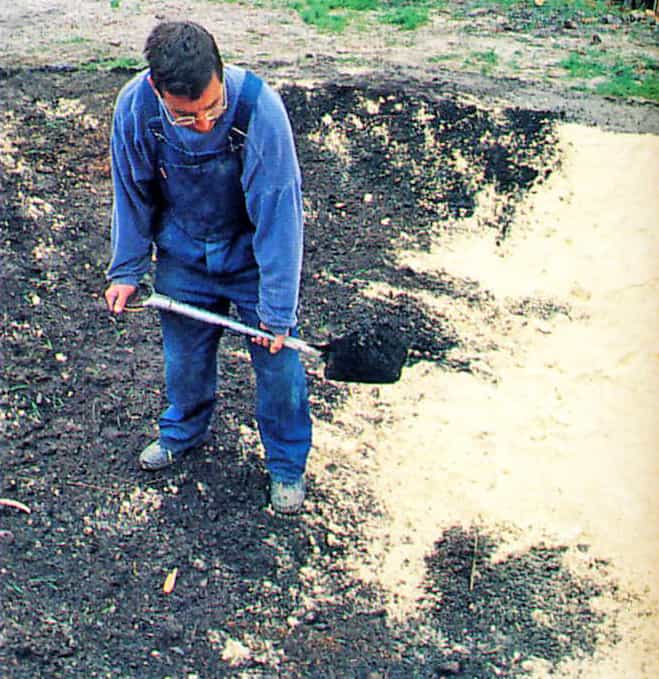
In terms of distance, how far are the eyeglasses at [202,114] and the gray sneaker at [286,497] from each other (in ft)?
4.61

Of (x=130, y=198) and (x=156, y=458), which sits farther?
(x=156, y=458)

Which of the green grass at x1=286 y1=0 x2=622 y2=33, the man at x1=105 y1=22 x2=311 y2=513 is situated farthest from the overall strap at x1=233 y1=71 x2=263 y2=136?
the green grass at x1=286 y1=0 x2=622 y2=33

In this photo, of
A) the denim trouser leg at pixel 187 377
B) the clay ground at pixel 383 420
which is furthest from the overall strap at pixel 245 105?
the clay ground at pixel 383 420

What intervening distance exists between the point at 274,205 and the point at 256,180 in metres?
0.09

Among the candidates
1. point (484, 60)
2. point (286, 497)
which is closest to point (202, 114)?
point (286, 497)

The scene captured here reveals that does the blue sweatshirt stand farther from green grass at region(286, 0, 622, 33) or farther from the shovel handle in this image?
green grass at region(286, 0, 622, 33)

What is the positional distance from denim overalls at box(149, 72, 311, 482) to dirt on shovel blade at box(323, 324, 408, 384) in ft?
0.84

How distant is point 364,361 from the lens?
11.1 ft

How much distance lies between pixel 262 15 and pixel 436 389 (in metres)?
5.48

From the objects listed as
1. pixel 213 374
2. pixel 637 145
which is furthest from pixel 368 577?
pixel 637 145

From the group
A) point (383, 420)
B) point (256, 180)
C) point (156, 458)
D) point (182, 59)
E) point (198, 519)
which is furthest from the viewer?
point (383, 420)

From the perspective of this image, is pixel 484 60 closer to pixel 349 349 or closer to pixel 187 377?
pixel 349 349

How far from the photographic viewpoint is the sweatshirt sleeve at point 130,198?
254 centimetres

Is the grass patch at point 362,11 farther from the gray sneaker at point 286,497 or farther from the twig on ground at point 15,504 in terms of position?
the twig on ground at point 15,504
